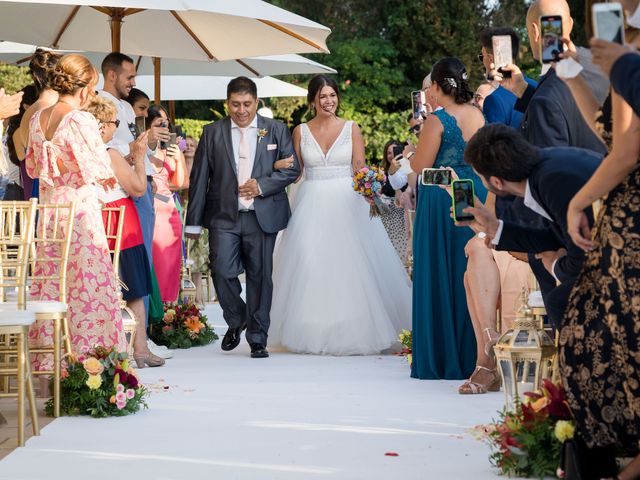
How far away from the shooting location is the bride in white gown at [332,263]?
9742mm

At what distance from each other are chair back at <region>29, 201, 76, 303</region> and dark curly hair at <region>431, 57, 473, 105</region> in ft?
7.97

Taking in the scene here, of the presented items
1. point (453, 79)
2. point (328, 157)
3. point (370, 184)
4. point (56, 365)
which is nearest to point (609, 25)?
point (56, 365)

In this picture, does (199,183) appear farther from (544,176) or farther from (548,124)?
(544,176)

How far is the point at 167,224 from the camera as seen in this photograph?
35.6 feet

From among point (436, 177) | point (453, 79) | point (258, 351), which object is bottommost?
point (258, 351)

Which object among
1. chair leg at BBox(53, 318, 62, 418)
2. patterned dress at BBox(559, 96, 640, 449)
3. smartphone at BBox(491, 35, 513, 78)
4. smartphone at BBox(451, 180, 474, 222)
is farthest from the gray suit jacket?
patterned dress at BBox(559, 96, 640, 449)

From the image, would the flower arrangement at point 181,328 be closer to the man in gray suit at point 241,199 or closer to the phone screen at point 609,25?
the man in gray suit at point 241,199

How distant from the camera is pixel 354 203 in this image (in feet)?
33.3

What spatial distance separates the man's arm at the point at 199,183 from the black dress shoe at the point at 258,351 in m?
1.02

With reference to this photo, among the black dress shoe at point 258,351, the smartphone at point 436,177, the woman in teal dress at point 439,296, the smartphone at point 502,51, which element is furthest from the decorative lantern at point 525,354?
the black dress shoe at point 258,351

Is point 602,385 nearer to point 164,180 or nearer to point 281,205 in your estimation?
point 281,205

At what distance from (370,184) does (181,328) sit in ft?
6.90

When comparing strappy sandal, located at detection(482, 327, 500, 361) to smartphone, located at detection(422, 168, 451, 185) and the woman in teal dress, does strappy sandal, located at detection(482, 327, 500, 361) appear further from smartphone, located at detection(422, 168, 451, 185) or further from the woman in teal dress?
smartphone, located at detection(422, 168, 451, 185)

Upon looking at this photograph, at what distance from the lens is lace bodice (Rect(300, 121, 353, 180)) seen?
33.2 ft
